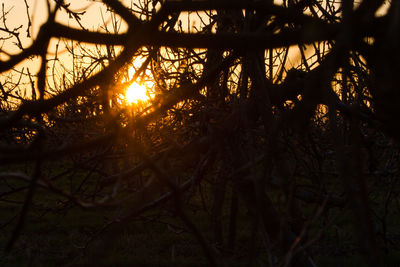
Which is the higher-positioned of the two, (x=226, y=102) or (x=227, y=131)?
(x=226, y=102)

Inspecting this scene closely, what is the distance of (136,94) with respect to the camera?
10.8 feet

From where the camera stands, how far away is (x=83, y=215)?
943cm

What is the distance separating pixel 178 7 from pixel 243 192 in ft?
3.85

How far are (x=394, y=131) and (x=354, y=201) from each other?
329 mm

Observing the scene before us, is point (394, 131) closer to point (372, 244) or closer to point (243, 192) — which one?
point (372, 244)

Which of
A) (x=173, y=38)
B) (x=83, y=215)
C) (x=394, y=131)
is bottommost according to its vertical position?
(x=394, y=131)

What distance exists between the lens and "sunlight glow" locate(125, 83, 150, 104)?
122 inches

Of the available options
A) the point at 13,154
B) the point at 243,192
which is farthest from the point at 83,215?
the point at 13,154

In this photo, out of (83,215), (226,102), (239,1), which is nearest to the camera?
(239,1)

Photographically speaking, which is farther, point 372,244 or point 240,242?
point 240,242

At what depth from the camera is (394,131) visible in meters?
1.11

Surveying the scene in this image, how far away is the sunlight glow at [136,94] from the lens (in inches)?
122

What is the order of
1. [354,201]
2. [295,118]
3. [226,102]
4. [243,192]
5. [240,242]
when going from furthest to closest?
[240,242] → [226,102] → [243,192] → [295,118] → [354,201]

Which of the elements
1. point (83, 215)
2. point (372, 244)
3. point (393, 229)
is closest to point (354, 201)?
point (372, 244)
